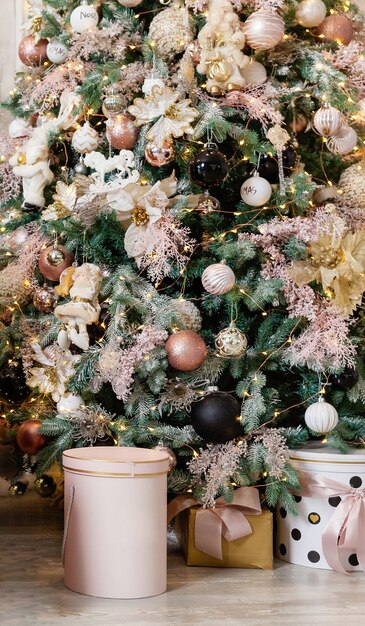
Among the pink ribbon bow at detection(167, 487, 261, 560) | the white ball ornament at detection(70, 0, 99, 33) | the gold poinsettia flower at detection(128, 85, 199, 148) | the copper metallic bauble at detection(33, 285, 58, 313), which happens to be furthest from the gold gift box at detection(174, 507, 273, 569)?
the white ball ornament at detection(70, 0, 99, 33)

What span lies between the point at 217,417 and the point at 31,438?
23.3 inches

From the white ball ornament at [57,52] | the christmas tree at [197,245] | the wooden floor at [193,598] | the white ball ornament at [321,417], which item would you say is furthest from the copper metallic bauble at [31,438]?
the white ball ornament at [57,52]

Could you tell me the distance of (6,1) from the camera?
280cm

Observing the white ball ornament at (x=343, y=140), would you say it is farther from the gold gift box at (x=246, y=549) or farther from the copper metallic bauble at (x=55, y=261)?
the gold gift box at (x=246, y=549)

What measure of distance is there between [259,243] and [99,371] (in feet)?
1.69

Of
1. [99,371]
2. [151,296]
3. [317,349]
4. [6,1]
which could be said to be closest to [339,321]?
[317,349]

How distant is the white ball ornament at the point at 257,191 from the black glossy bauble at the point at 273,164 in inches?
2.1

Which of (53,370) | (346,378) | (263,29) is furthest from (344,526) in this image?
(263,29)

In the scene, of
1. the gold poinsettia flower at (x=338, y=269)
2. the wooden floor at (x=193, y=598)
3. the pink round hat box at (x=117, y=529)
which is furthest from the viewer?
the gold poinsettia flower at (x=338, y=269)

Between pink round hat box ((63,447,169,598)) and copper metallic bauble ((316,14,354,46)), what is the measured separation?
1.33 metres

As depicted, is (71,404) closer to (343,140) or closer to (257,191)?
(257,191)

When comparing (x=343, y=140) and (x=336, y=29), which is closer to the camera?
(x=343, y=140)

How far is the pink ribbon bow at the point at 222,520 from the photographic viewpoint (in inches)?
75.3

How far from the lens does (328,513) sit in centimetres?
193
